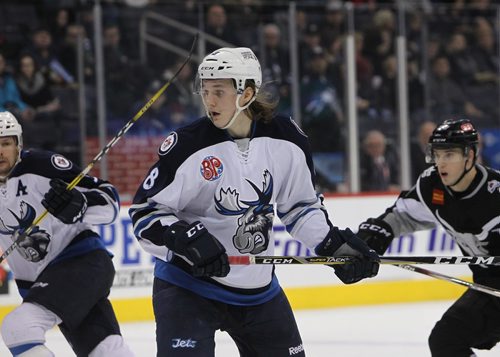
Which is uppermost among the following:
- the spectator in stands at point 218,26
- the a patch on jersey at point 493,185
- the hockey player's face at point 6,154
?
the spectator in stands at point 218,26

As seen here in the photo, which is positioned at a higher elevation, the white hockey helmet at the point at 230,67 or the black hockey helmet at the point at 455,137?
the white hockey helmet at the point at 230,67

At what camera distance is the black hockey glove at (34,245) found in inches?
137

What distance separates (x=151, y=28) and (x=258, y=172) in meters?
4.26

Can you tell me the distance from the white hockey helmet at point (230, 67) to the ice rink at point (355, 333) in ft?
7.96

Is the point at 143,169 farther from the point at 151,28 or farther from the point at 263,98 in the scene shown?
the point at 263,98

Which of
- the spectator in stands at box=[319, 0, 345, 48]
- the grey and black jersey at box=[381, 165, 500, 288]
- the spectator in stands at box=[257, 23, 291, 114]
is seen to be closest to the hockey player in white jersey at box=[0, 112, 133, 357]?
the grey and black jersey at box=[381, 165, 500, 288]

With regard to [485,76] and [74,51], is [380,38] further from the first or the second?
[74,51]

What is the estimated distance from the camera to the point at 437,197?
360 centimetres

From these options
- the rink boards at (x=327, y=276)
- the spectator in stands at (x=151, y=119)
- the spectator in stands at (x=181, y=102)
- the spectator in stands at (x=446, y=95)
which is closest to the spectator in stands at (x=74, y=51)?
the spectator in stands at (x=151, y=119)

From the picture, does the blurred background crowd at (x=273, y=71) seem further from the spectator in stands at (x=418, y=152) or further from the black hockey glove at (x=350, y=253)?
the black hockey glove at (x=350, y=253)

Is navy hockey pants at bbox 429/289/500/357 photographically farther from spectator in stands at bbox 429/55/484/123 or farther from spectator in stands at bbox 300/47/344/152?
spectator in stands at bbox 429/55/484/123

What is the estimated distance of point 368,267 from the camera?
111 inches

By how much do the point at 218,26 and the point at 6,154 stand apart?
11.6 feet

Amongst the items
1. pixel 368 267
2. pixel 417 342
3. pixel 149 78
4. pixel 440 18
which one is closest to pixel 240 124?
pixel 368 267
